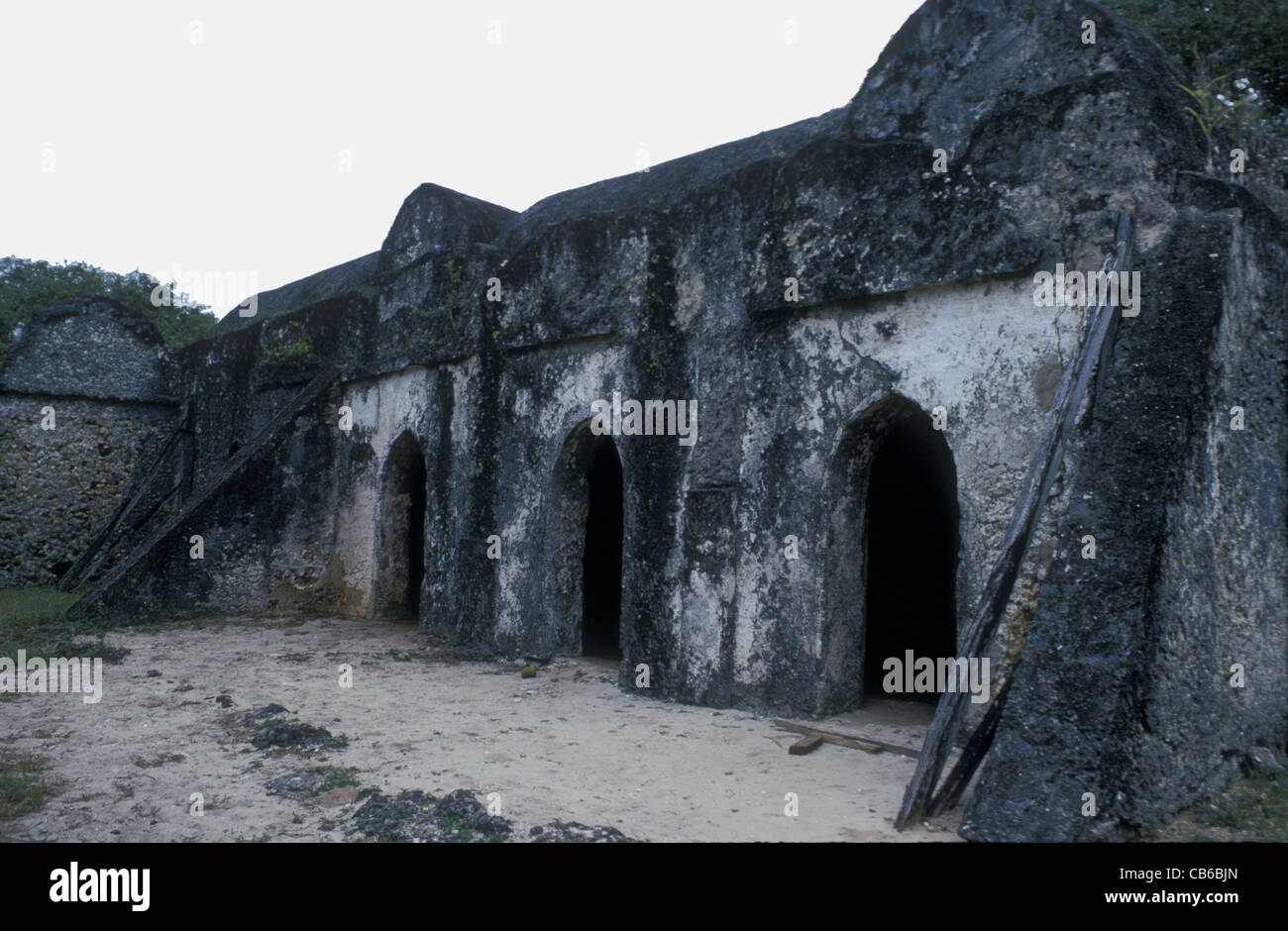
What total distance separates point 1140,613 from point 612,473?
7022 mm

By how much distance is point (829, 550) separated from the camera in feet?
19.7

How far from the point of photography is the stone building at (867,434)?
4.04 m

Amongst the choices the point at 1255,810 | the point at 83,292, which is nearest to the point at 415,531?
the point at 1255,810

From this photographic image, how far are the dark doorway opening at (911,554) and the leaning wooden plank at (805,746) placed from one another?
3034 millimetres

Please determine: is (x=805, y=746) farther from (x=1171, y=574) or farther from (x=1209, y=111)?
(x=1209, y=111)

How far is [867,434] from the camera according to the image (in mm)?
6188

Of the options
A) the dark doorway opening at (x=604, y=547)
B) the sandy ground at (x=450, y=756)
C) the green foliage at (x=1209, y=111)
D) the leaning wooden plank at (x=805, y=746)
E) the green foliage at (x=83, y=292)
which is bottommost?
the sandy ground at (x=450, y=756)

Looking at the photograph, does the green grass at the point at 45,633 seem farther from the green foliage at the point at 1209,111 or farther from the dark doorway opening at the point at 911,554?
the green foliage at the point at 1209,111

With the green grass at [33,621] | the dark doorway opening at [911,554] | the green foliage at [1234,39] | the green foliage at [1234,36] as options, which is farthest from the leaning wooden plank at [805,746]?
the green foliage at [1234,36]

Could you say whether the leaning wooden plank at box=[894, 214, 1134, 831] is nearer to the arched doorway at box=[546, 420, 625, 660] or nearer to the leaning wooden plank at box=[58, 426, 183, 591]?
the arched doorway at box=[546, 420, 625, 660]

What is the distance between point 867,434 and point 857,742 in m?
1.98

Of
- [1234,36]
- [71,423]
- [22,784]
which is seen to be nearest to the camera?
[22,784]
